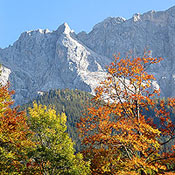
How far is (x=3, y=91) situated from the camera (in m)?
18.2

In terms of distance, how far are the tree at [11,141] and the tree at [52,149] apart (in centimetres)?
91

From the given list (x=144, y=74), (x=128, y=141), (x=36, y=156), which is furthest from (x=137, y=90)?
(x=36, y=156)


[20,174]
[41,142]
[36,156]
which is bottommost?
[20,174]

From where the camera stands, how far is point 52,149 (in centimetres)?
1817

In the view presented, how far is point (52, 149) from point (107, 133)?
25.5ft

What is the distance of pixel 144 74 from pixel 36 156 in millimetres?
11834

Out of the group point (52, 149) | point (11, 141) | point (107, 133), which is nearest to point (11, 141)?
point (11, 141)

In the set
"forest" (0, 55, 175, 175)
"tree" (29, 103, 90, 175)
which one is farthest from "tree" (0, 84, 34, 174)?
"tree" (29, 103, 90, 175)

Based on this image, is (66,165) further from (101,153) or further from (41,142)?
(101,153)

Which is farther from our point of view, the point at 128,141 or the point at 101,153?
the point at 101,153

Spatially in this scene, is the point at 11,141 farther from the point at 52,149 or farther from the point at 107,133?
the point at 107,133

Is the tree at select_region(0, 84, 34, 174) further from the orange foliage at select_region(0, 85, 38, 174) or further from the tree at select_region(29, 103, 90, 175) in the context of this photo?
the tree at select_region(29, 103, 90, 175)

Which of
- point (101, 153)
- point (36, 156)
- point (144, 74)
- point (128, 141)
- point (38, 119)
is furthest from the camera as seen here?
point (38, 119)

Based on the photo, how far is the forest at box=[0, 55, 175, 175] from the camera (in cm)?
1180
